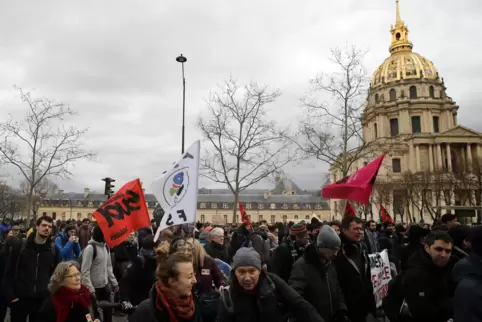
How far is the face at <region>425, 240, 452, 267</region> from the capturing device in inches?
166

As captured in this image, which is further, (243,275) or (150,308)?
(243,275)

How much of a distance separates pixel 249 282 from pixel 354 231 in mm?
2572

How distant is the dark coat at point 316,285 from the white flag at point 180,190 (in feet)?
5.71

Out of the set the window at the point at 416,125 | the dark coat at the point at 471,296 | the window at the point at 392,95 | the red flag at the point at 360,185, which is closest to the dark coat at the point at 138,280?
the dark coat at the point at 471,296

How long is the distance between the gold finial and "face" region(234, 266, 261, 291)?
10655 centimetres

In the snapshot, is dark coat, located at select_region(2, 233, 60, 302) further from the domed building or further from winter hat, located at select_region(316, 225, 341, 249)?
the domed building

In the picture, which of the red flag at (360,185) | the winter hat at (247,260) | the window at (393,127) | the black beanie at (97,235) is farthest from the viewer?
the window at (393,127)

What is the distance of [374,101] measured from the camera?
9462 centimetres

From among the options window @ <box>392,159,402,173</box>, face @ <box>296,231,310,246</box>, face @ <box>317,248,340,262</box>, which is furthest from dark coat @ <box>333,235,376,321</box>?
window @ <box>392,159,402,173</box>

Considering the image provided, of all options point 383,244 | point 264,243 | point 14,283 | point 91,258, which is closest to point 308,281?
point 91,258

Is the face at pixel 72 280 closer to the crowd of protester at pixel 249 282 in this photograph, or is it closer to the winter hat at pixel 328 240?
the crowd of protester at pixel 249 282

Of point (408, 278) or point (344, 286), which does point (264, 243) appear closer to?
point (344, 286)

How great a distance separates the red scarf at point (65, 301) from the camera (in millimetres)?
3945

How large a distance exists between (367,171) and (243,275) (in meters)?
5.51
